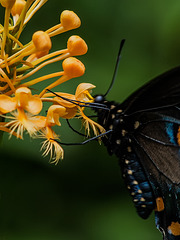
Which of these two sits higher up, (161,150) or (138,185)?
(161,150)

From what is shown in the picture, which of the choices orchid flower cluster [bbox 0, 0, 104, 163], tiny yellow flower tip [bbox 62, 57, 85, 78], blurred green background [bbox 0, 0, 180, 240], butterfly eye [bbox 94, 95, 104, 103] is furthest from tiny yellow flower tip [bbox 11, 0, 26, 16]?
blurred green background [bbox 0, 0, 180, 240]

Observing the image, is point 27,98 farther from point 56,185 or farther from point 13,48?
point 56,185

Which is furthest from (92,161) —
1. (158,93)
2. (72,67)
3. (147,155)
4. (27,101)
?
(27,101)

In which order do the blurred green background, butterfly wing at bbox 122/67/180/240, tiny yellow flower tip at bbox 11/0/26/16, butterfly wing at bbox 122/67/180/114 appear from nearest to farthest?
1. tiny yellow flower tip at bbox 11/0/26/16
2. butterfly wing at bbox 122/67/180/114
3. butterfly wing at bbox 122/67/180/240
4. the blurred green background

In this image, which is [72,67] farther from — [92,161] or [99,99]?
[92,161]

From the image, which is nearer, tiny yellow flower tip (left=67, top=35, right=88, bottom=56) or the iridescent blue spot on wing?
tiny yellow flower tip (left=67, top=35, right=88, bottom=56)

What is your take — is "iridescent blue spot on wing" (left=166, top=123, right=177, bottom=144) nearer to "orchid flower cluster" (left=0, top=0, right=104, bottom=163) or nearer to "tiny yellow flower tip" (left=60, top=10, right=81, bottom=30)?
"orchid flower cluster" (left=0, top=0, right=104, bottom=163)

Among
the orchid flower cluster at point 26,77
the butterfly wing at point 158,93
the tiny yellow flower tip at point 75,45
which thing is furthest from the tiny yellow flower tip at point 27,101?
the butterfly wing at point 158,93

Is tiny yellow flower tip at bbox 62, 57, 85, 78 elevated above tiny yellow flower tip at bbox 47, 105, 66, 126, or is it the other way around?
tiny yellow flower tip at bbox 62, 57, 85, 78
